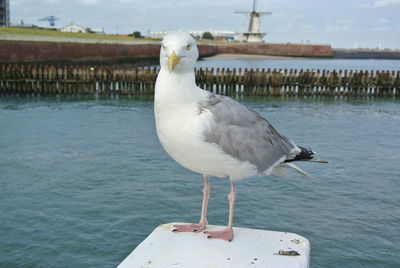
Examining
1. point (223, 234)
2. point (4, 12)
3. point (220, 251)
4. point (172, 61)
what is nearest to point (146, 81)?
point (223, 234)

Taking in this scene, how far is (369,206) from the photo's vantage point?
8.74 m

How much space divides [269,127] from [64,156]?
A: 358 inches

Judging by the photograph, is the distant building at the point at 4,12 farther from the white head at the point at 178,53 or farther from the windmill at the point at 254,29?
the white head at the point at 178,53

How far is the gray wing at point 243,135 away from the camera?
360cm

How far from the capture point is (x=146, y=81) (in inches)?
1061

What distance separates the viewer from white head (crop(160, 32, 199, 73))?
3246 mm

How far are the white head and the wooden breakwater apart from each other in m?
23.6

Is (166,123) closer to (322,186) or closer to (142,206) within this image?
(142,206)

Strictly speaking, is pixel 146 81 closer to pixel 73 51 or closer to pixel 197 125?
pixel 73 51

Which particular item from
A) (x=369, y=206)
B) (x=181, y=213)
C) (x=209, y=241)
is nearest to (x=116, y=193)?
(x=181, y=213)

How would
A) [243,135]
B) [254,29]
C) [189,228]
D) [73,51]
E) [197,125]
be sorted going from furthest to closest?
[254,29], [73,51], [243,135], [189,228], [197,125]

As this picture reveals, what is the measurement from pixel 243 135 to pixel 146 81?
929 inches

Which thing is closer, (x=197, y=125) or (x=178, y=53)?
(x=178, y=53)

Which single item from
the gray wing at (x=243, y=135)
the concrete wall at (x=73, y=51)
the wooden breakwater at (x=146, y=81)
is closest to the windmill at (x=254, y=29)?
the concrete wall at (x=73, y=51)
